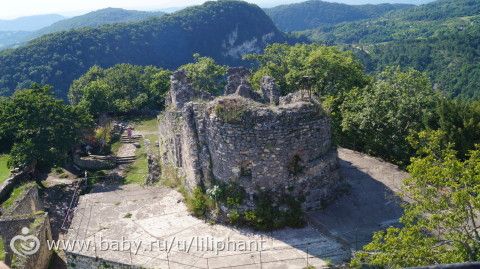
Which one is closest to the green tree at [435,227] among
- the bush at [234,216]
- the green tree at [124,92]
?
the bush at [234,216]

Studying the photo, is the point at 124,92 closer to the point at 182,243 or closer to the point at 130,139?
the point at 130,139

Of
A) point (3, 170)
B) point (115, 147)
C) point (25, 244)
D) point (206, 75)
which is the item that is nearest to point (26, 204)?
point (25, 244)

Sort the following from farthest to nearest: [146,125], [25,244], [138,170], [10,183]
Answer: [146,125] < [138,170] < [10,183] < [25,244]

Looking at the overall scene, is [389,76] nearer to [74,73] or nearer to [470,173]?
[470,173]

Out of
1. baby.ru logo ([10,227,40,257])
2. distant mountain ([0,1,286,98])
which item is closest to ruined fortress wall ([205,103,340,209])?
baby.ru logo ([10,227,40,257])

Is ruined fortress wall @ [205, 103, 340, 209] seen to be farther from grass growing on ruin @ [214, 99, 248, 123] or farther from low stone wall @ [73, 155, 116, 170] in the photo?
low stone wall @ [73, 155, 116, 170]

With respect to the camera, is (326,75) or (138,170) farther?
(326,75)
